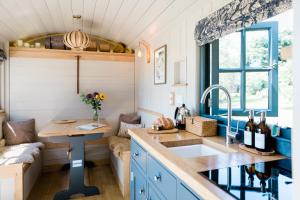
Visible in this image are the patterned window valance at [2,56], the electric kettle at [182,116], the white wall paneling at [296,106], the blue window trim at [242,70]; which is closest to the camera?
the white wall paneling at [296,106]

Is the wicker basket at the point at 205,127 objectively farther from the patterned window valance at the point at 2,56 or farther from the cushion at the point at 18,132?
the patterned window valance at the point at 2,56

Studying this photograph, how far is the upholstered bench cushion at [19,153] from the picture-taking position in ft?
7.88

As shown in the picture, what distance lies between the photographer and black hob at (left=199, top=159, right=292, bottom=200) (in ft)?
2.52

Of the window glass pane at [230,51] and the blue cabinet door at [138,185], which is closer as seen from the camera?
the blue cabinet door at [138,185]

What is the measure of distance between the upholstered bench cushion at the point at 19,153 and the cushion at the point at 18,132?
14 cm

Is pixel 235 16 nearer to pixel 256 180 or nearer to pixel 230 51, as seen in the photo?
pixel 230 51

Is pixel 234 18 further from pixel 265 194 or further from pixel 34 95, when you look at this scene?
pixel 34 95

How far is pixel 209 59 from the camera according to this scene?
192 cm

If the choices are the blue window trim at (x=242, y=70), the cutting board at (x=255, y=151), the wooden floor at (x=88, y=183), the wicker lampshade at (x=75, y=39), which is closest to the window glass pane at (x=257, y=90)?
the blue window trim at (x=242, y=70)

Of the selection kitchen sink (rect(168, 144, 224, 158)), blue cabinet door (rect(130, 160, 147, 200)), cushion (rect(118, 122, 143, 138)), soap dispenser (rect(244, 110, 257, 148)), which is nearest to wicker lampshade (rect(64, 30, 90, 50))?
cushion (rect(118, 122, 143, 138))

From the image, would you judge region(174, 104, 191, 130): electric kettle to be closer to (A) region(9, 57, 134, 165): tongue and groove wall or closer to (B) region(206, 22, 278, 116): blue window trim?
(B) region(206, 22, 278, 116): blue window trim

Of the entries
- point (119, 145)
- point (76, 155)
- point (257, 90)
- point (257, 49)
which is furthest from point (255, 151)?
point (76, 155)

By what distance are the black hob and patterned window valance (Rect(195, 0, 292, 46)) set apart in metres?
0.82

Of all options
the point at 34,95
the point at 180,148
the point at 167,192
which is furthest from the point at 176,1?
the point at 34,95
